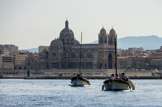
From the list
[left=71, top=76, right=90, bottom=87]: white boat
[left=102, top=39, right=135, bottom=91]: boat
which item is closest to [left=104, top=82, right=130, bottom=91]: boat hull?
[left=102, top=39, right=135, bottom=91]: boat

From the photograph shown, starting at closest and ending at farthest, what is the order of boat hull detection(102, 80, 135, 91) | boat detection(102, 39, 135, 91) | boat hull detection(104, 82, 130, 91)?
boat detection(102, 39, 135, 91) → boat hull detection(102, 80, 135, 91) → boat hull detection(104, 82, 130, 91)

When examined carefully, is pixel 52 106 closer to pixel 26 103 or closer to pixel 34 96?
pixel 26 103

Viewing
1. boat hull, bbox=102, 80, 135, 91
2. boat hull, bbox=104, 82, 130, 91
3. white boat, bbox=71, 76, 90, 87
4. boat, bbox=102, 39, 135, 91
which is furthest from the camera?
white boat, bbox=71, 76, 90, 87

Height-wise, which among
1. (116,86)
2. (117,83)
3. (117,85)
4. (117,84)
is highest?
(117,83)

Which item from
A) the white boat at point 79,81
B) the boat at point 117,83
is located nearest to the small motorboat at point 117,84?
the boat at point 117,83

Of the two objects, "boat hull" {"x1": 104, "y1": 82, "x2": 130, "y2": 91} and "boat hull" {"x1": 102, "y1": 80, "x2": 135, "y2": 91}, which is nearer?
"boat hull" {"x1": 102, "y1": 80, "x2": 135, "y2": 91}

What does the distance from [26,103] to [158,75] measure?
130856 mm

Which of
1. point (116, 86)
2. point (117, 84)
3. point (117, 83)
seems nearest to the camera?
point (117, 83)

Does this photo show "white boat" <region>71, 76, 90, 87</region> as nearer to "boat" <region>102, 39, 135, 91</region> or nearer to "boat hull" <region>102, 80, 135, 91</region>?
"boat" <region>102, 39, 135, 91</region>

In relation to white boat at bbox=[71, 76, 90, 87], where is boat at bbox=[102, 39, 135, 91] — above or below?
below

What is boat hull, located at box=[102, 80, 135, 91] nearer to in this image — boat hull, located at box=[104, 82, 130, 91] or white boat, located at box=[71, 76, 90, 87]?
boat hull, located at box=[104, 82, 130, 91]

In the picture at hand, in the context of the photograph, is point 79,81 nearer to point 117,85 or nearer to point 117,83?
point 117,85

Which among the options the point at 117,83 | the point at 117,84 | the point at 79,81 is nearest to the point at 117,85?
the point at 117,84

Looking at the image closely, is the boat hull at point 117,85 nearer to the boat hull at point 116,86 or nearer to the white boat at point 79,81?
the boat hull at point 116,86
